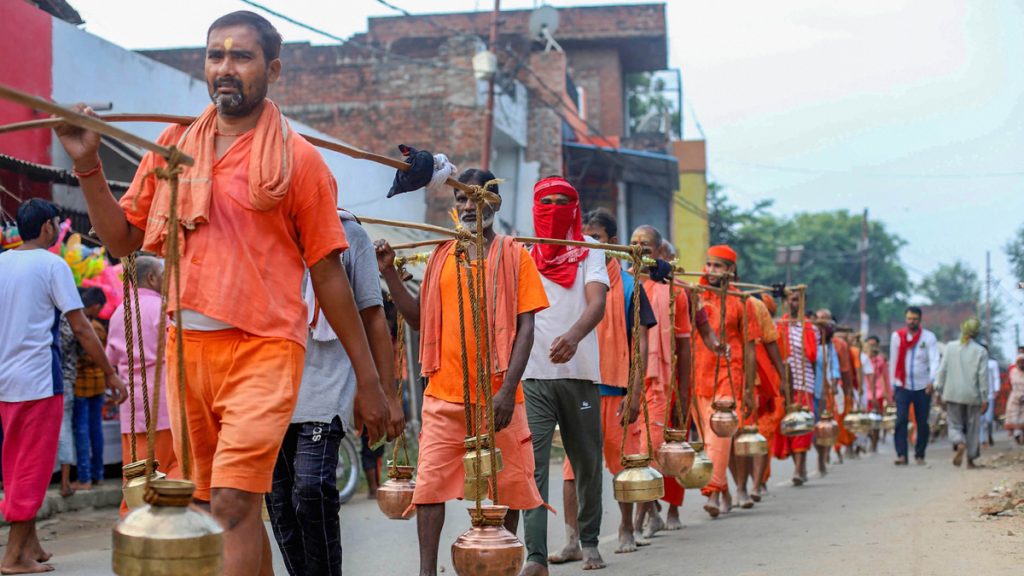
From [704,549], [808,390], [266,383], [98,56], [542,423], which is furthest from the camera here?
[808,390]

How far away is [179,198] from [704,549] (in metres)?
5.57

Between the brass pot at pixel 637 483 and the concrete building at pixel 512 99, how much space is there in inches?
685

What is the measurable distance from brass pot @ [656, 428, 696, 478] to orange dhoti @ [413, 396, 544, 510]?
2086 millimetres

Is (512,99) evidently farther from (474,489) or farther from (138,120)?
(138,120)

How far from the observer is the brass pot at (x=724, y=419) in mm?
10219

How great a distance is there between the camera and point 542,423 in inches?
292

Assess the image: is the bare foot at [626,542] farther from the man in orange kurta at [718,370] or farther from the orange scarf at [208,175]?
the orange scarf at [208,175]

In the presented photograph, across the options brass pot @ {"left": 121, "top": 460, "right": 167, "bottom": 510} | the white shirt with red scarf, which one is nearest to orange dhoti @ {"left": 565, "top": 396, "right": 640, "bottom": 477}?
brass pot @ {"left": 121, "top": 460, "right": 167, "bottom": 510}

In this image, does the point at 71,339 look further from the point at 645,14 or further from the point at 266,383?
the point at 645,14

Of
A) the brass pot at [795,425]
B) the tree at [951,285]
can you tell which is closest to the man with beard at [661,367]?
the brass pot at [795,425]

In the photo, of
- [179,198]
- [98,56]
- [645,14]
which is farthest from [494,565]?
[645,14]

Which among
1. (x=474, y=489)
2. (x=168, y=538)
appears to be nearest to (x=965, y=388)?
(x=474, y=489)

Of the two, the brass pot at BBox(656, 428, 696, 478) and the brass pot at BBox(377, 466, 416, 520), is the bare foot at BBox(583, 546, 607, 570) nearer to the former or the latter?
the brass pot at BBox(656, 428, 696, 478)

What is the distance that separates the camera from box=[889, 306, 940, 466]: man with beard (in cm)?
1891
